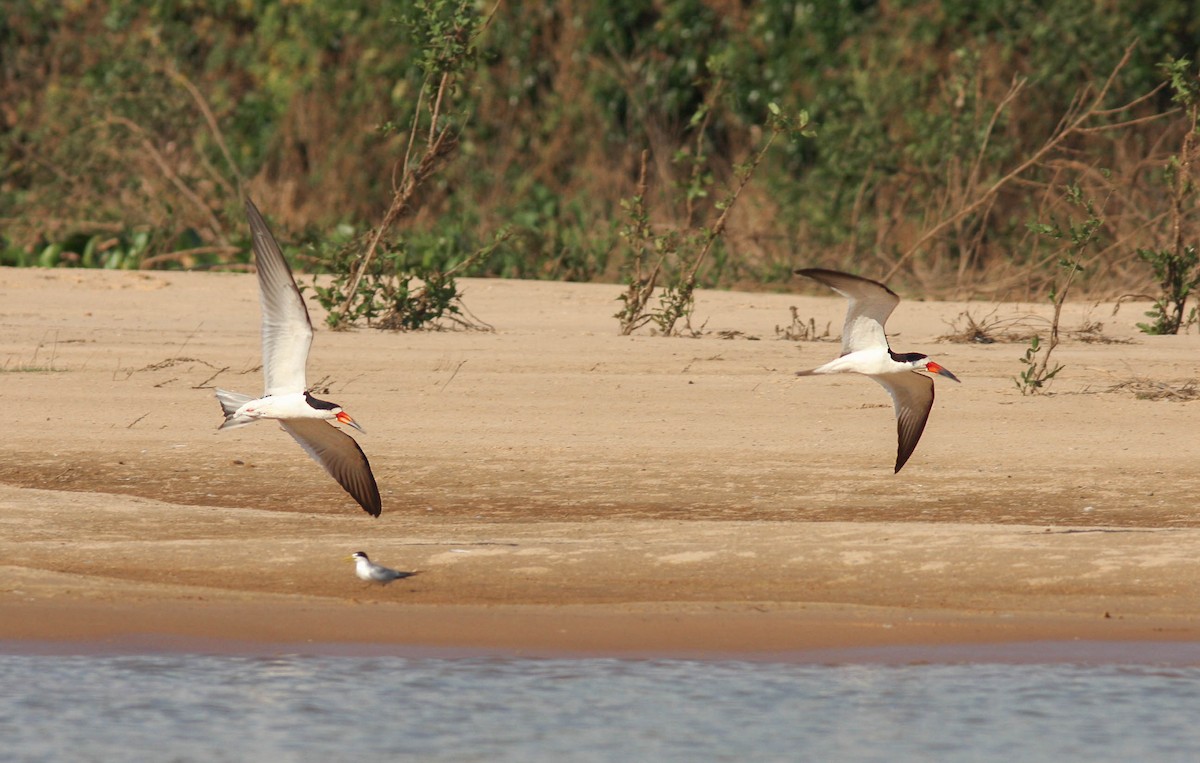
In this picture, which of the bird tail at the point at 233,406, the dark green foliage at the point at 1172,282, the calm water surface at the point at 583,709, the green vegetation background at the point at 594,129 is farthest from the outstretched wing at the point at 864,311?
the green vegetation background at the point at 594,129

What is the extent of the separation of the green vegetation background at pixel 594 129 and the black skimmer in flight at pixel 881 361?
Result: 20.0 ft

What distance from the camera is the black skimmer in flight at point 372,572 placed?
717 cm

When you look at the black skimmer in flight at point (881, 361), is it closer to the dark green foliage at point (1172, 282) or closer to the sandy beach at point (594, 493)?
the sandy beach at point (594, 493)

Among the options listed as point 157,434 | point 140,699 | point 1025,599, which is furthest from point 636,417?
point 140,699

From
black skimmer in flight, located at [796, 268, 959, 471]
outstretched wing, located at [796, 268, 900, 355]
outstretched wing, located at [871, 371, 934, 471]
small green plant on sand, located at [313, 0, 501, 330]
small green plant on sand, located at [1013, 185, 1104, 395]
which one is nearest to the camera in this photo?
outstretched wing, located at [796, 268, 900, 355]

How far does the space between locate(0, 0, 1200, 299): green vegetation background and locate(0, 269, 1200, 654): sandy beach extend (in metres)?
2.49

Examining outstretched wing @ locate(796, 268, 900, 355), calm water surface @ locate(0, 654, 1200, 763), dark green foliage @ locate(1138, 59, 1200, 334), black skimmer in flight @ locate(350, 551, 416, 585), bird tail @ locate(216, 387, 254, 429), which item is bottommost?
calm water surface @ locate(0, 654, 1200, 763)

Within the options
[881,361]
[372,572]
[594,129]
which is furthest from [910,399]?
[594,129]

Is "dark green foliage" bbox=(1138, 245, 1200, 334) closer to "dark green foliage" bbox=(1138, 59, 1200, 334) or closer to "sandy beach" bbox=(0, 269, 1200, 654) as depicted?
"dark green foliage" bbox=(1138, 59, 1200, 334)

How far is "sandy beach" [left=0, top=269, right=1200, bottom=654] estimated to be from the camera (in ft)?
23.3

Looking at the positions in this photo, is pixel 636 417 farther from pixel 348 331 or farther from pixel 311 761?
pixel 311 761

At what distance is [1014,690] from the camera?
21.6 ft

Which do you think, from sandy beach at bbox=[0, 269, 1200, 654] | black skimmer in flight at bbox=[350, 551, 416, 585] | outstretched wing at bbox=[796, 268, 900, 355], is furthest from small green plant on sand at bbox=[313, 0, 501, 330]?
black skimmer in flight at bbox=[350, 551, 416, 585]

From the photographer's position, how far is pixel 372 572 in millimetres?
7172
